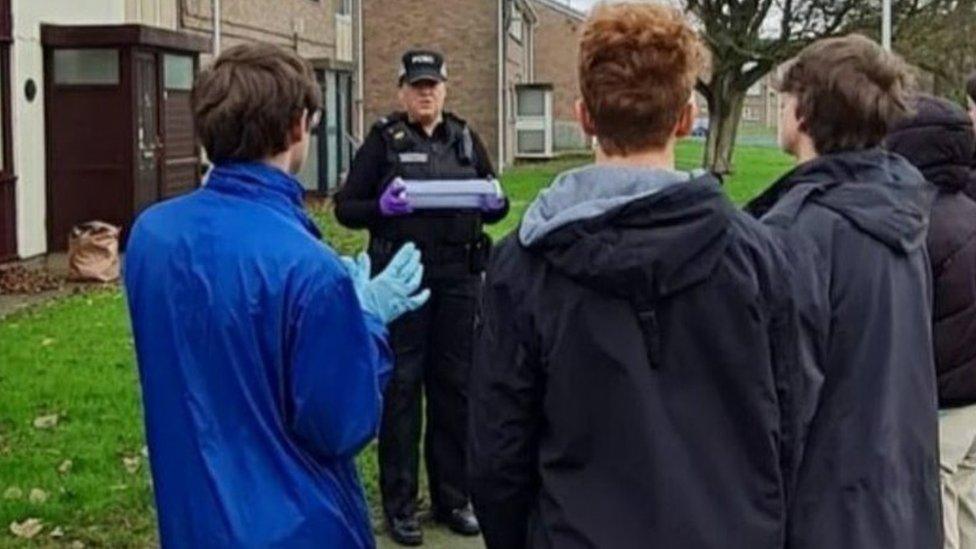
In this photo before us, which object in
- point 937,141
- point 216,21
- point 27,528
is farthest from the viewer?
point 216,21

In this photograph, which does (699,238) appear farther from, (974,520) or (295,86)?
(974,520)

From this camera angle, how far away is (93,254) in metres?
16.0

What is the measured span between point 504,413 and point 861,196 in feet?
3.79

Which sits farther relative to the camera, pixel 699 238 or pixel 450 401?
pixel 450 401

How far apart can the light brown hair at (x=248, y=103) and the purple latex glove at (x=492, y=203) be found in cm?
292

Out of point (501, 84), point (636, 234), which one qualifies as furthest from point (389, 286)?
point (501, 84)

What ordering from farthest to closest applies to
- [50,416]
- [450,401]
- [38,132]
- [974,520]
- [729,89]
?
[729,89] → [38,132] → [50,416] → [450,401] → [974,520]

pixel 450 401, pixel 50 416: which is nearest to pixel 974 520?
pixel 450 401

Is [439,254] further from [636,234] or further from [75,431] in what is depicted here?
[636,234]

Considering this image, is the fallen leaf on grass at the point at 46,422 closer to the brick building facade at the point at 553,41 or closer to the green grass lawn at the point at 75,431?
the green grass lawn at the point at 75,431

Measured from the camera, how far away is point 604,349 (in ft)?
9.14

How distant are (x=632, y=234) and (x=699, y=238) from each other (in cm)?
12

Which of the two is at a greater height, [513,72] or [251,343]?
[513,72]

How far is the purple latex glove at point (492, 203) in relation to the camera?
611cm
